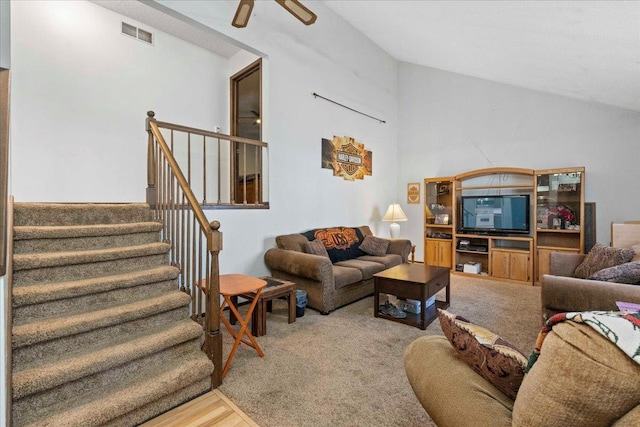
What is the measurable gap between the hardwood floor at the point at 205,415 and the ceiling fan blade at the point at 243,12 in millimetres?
2857

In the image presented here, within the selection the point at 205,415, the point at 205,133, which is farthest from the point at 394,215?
the point at 205,415

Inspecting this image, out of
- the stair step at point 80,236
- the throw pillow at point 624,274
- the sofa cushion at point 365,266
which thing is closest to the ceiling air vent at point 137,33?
the stair step at point 80,236

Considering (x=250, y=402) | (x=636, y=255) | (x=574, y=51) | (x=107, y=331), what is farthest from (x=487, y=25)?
(x=107, y=331)

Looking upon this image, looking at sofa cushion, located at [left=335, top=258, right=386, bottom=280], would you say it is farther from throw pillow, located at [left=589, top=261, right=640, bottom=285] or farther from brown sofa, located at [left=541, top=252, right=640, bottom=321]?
throw pillow, located at [left=589, top=261, right=640, bottom=285]

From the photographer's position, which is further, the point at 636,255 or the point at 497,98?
the point at 497,98

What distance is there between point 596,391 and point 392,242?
4.33 metres

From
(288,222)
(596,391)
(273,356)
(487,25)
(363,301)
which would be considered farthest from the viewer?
(288,222)

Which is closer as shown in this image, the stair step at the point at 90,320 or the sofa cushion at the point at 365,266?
the stair step at the point at 90,320

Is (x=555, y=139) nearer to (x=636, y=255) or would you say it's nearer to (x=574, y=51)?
(x=574, y=51)

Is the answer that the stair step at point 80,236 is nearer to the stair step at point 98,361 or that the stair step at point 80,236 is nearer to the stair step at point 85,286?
the stair step at point 85,286

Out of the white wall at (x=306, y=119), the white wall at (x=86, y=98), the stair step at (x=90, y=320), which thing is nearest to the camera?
the stair step at (x=90, y=320)

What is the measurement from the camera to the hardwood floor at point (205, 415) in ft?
5.66

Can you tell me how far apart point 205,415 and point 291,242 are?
225 centimetres

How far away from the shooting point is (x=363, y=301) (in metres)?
3.89
